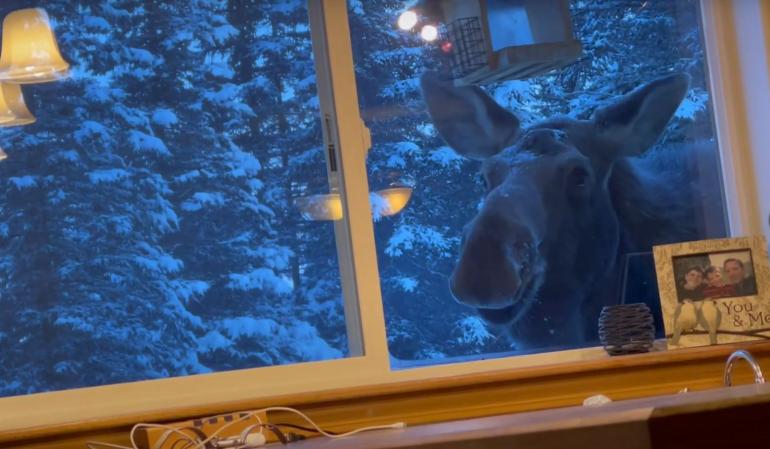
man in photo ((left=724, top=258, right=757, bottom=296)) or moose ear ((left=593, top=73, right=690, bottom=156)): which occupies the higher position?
moose ear ((left=593, top=73, right=690, bottom=156))

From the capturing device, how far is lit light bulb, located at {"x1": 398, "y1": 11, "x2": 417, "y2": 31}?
286cm

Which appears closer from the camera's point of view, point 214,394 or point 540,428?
point 540,428

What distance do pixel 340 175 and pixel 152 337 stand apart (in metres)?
0.59

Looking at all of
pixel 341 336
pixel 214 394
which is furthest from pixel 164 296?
pixel 341 336

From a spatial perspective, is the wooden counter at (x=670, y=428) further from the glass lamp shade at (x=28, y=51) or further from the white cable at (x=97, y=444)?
the glass lamp shade at (x=28, y=51)

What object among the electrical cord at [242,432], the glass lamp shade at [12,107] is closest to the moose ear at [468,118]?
the electrical cord at [242,432]

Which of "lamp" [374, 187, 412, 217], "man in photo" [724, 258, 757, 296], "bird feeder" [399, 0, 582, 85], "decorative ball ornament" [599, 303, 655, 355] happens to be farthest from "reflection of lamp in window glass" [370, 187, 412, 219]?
"man in photo" [724, 258, 757, 296]

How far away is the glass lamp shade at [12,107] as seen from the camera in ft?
8.46

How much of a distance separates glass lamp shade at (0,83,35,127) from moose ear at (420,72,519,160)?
0.98m

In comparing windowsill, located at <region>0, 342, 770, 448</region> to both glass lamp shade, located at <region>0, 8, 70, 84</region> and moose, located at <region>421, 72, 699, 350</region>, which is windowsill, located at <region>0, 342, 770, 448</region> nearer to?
moose, located at <region>421, 72, 699, 350</region>

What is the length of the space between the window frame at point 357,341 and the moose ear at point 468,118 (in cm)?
23

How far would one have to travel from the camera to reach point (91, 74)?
104 inches

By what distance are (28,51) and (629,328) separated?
5.10 feet

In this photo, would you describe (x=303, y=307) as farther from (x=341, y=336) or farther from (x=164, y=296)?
(x=164, y=296)
